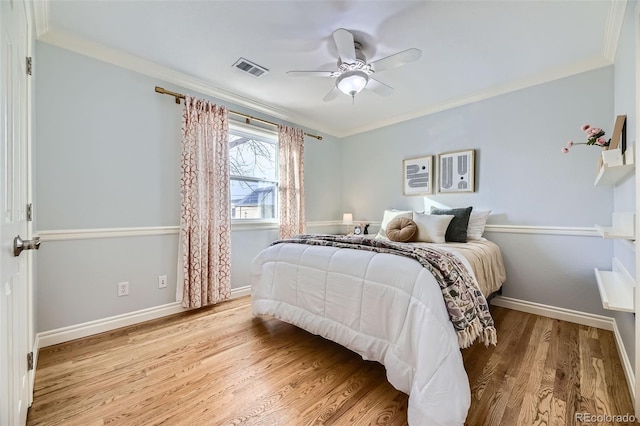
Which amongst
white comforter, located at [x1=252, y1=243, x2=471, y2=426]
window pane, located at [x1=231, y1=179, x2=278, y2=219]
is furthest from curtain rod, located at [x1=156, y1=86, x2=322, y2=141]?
white comforter, located at [x1=252, y1=243, x2=471, y2=426]

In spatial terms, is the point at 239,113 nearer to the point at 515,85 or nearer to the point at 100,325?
the point at 100,325

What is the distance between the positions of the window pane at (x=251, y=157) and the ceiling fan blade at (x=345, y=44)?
67.3 inches

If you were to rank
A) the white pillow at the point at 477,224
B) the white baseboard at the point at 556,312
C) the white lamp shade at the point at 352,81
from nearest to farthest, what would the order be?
the white lamp shade at the point at 352,81 → the white baseboard at the point at 556,312 → the white pillow at the point at 477,224

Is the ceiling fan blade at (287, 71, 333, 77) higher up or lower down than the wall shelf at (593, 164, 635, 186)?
higher up

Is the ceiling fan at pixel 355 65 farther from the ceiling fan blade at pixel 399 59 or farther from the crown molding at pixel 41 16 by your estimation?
the crown molding at pixel 41 16

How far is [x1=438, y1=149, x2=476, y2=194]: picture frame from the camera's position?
10.1ft

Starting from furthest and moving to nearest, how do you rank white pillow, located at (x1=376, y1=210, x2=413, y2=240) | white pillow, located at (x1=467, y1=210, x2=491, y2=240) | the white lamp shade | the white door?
white pillow, located at (x1=376, y1=210, x2=413, y2=240) < white pillow, located at (x1=467, y1=210, x2=491, y2=240) < the white lamp shade < the white door

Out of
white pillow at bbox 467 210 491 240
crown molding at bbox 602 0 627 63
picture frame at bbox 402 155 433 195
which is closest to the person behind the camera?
crown molding at bbox 602 0 627 63

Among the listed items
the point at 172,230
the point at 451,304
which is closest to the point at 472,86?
the point at 451,304

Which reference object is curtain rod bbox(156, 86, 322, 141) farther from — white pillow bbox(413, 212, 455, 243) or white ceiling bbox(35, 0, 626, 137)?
white pillow bbox(413, 212, 455, 243)

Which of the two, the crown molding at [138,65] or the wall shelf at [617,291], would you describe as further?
the crown molding at [138,65]

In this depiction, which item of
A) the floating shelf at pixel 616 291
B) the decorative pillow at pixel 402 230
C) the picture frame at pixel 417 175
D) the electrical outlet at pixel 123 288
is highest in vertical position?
the picture frame at pixel 417 175

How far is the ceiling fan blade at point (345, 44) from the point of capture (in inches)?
69.8

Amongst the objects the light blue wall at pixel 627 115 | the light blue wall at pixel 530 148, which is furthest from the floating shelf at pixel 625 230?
the light blue wall at pixel 530 148
